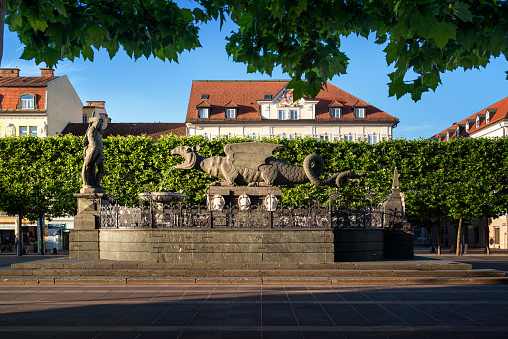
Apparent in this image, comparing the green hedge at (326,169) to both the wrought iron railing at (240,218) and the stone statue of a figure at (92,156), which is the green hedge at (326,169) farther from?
the wrought iron railing at (240,218)

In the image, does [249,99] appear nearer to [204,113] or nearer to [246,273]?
[204,113]

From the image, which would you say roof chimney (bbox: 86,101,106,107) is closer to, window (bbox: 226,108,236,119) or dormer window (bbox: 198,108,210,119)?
dormer window (bbox: 198,108,210,119)

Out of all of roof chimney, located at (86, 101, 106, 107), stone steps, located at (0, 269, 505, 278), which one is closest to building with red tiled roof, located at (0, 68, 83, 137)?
roof chimney, located at (86, 101, 106, 107)

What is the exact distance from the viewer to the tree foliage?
5.90 m

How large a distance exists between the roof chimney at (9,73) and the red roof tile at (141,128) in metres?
8.88

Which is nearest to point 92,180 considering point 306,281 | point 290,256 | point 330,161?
point 290,256

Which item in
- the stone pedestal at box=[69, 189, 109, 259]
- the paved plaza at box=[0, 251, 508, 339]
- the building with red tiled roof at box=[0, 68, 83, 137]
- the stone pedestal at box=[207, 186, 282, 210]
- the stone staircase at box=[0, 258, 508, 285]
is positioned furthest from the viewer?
the building with red tiled roof at box=[0, 68, 83, 137]

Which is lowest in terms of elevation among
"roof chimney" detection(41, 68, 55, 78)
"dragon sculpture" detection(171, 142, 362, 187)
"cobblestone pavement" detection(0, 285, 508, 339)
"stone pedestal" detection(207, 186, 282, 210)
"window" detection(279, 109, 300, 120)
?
"cobblestone pavement" detection(0, 285, 508, 339)

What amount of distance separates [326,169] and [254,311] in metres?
24.5

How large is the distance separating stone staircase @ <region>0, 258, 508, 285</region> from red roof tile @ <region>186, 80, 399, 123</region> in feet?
131

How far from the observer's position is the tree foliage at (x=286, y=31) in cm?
590

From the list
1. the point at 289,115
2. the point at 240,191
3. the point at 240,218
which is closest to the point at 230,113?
the point at 289,115

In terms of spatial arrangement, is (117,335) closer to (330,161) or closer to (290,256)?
(290,256)

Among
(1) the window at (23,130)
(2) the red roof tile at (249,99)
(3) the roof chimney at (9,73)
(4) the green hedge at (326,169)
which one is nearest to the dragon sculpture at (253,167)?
(4) the green hedge at (326,169)
